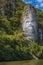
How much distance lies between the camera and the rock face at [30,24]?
117 m

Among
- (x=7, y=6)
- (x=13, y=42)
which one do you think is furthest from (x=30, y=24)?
(x=13, y=42)

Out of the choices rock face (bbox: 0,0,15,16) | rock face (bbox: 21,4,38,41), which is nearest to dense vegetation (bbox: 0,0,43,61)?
rock face (bbox: 0,0,15,16)

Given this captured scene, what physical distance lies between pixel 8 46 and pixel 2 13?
41.3m

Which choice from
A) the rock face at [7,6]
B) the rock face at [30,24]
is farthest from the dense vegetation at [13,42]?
the rock face at [30,24]

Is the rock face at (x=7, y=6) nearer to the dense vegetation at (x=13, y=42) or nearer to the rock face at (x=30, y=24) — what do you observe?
the dense vegetation at (x=13, y=42)

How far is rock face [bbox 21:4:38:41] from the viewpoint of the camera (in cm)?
11724

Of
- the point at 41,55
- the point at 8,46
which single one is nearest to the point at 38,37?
the point at 41,55

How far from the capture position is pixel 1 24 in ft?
374

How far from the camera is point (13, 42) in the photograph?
3711 inches

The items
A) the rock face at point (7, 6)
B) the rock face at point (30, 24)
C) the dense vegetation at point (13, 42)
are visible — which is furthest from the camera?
the rock face at point (7, 6)

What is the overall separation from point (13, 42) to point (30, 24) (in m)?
25.1

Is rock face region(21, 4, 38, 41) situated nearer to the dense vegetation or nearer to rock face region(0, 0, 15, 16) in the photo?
the dense vegetation

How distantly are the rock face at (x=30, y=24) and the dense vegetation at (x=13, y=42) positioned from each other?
10.0 feet

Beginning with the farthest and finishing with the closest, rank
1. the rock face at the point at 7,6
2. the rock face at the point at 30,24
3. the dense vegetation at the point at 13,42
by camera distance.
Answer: the rock face at the point at 7,6 → the rock face at the point at 30,24 → the dense vegetation at the point at 13,42
